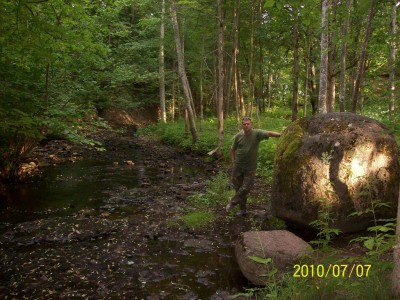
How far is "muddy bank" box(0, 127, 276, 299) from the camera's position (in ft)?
17.2

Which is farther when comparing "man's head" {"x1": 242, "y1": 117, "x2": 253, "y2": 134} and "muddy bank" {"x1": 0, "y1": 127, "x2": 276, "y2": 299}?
"man's head" {"x1": 242, "y1": 117, "x2": 253, "y2": 134}

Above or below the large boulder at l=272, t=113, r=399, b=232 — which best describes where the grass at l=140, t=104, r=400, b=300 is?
below

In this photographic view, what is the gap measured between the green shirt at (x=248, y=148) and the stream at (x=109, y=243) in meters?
1.46

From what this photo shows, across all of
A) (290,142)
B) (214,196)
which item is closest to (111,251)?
(214,196)

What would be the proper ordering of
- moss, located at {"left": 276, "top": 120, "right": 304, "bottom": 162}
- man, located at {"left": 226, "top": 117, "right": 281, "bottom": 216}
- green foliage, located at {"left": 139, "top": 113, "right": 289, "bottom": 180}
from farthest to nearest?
green foliage, located at {"left": 139, "top": 113, "right": 289, "bottom": 180}
man, located at {"left": 226, "top": 117, "right": 281, "bottom": 216}
moss, located at {"left": 276, "top": 120, "right": 304, "bottom": 162}

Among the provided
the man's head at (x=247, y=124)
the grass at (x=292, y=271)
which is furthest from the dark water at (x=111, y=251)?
the man's head at (x=247, y=124)

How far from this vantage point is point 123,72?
16922 millimetres

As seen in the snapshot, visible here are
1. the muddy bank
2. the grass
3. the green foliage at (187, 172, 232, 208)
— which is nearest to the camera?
the grass

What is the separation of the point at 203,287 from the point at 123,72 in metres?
13.7

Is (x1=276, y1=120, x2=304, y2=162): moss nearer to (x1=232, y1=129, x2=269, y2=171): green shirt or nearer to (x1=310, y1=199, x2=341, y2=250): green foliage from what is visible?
(x1=232, y1=129, x2=269, y2=171): green shirt

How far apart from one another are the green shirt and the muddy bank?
1362 millimetres

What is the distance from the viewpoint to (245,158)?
8.05 meters

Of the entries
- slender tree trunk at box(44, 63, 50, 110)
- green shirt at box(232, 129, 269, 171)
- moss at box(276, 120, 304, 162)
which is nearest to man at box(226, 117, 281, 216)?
green shirt at box(232, 129, 269, 171)
